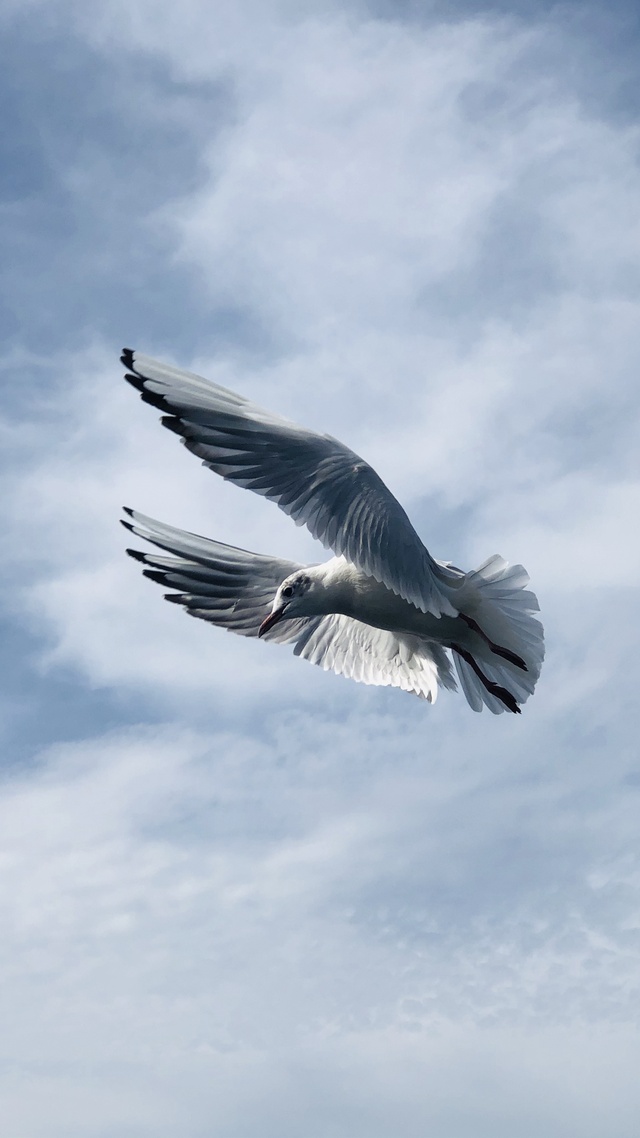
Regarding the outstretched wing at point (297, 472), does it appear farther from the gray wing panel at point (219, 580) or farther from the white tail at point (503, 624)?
the gray wing panel at point (219, 580)

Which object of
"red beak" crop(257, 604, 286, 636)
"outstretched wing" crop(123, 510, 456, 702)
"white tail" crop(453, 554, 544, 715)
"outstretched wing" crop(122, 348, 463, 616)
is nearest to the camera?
"outstretched wing" crop(122, 348, 463, 616)

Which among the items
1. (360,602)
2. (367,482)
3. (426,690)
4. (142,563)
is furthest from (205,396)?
(426,690)

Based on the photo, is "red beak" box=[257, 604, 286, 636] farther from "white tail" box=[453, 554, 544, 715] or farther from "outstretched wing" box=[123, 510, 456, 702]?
"white tail" box=[453, 554, 544, 715]

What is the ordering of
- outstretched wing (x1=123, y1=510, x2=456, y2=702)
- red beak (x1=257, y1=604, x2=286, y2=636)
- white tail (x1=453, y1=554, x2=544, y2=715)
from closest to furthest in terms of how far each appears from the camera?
white tail (x1=453, y1=554, x2=544, y2=715) < red beak (x1=257, y1=604, x2=286, y2=636) < outstretched wing (x1=123, y1=510, x2=456, y2=702)

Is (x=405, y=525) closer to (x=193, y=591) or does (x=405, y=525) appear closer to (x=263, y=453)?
(x=263, y=453)

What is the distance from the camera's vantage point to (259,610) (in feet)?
35.2

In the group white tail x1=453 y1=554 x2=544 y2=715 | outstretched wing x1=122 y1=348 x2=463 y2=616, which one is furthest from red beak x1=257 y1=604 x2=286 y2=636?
outstretched wing x1=122 y1=348 x2=463 y2=616

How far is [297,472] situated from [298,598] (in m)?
1.49

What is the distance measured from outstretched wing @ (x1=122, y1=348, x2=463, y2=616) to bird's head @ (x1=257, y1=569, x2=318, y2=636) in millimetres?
1174

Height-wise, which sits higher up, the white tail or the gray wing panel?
the gray wing panel

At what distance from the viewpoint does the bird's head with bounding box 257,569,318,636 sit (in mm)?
9578

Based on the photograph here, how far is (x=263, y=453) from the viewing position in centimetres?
837

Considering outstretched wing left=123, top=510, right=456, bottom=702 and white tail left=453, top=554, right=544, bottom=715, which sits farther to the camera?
outstretched wing left=123, top=510, right=456, bottom=702

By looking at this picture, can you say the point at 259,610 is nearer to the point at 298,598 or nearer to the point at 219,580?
the point at 219,580
